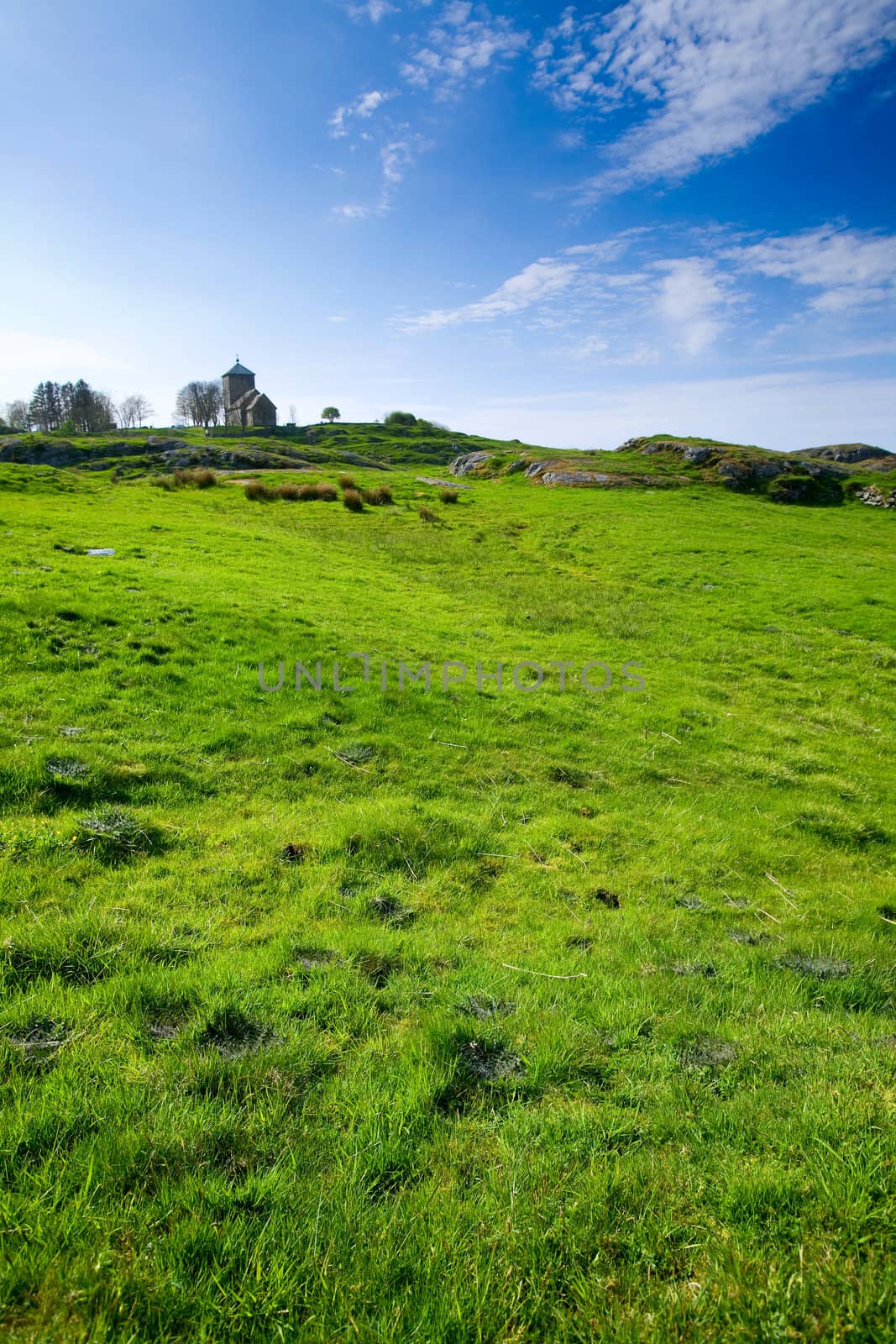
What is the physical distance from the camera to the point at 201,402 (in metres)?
157

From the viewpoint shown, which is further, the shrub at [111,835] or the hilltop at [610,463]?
the hilltop at [610,463]

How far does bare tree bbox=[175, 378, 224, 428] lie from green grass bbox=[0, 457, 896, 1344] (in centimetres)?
16429

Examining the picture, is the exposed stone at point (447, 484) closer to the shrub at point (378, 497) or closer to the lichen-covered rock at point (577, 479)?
the lichen-covered rock at point (577, 479)

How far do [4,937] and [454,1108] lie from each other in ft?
12.3

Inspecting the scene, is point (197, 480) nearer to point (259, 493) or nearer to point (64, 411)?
point (259, 493)

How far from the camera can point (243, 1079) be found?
156 inches

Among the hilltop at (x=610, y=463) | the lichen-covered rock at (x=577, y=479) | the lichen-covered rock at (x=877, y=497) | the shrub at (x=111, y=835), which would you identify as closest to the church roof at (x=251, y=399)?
the hilltop at (x=610, y=463)

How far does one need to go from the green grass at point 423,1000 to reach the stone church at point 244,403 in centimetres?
14766

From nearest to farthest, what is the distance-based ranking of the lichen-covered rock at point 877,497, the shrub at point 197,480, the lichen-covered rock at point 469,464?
the shrub at point 197,480
the lichen-covered rock at point 877,497
the lichen-covered rock at point 469,464

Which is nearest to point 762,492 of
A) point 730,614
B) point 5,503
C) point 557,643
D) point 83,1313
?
point 730,614

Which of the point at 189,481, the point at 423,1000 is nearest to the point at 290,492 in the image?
the point at 189,481

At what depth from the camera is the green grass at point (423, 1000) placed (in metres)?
2.77

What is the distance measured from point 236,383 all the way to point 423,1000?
17343 cm

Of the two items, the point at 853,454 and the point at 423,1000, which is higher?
the point at 853,454
